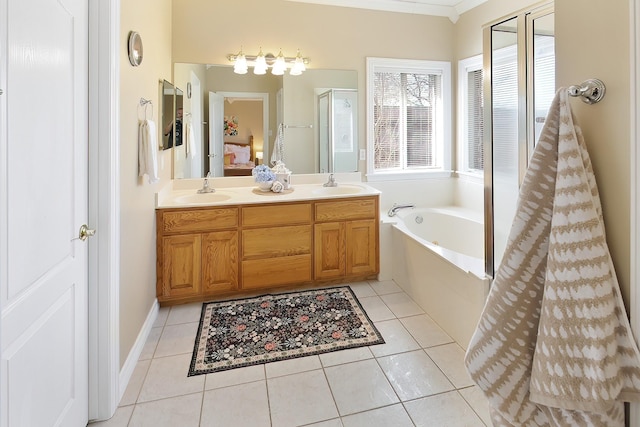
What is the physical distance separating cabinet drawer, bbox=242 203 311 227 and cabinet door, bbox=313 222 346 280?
17 centimetres

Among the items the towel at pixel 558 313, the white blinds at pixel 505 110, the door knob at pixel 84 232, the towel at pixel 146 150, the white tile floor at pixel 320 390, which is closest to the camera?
the towel at pixel 558 313

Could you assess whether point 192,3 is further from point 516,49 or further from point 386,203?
point 516,49

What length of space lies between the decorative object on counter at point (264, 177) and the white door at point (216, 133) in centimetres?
41

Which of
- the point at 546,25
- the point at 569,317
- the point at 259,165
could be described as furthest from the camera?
the point at 259,165

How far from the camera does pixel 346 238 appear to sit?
3217 mm

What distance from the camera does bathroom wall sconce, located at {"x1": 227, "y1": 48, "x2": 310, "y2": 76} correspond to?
3.32 m

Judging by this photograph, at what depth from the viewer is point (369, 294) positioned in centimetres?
308

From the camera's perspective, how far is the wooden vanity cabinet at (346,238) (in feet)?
10.3

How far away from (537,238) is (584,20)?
1.58 ft

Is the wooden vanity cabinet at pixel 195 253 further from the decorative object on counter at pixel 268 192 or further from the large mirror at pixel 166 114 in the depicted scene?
the large mirror at pixel 166 114

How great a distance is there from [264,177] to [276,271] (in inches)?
32.6

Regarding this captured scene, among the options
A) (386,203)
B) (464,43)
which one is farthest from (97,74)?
(464,43)

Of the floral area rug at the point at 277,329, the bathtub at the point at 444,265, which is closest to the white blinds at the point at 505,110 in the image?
the bathtub at the point at 444,265

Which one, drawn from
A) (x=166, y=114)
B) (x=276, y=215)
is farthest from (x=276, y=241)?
(x=166, y=114)
